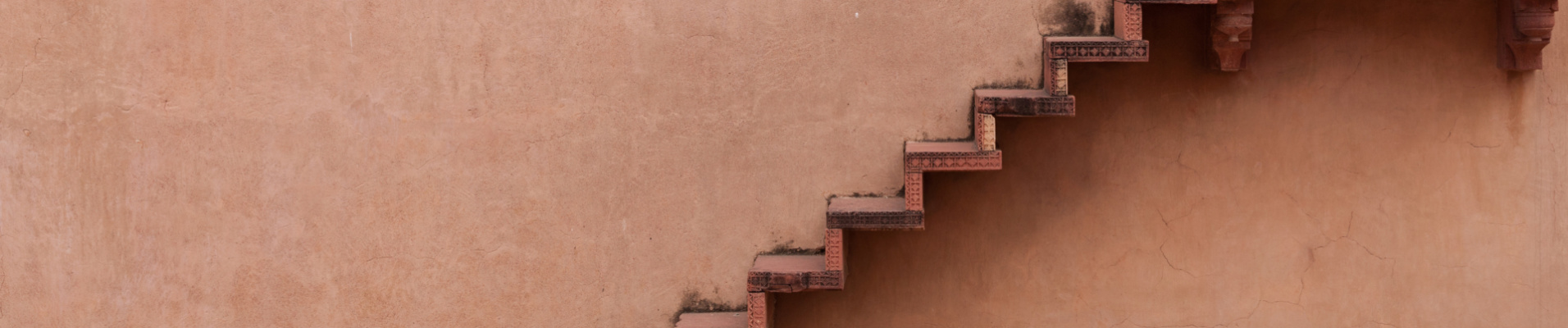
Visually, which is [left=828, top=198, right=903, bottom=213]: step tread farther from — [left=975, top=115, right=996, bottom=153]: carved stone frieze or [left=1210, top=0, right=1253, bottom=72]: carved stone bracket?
[left=1210, top=0, right=1253, bottom=72]: carved stone bracket

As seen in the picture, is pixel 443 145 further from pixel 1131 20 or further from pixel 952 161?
pixel 1131 20

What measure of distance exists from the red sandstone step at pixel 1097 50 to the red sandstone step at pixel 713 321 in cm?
142

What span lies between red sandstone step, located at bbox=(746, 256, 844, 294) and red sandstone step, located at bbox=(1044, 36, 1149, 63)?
102 cm

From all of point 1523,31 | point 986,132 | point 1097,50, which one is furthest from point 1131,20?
point 1523,31

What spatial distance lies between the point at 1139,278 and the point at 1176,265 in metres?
0.15

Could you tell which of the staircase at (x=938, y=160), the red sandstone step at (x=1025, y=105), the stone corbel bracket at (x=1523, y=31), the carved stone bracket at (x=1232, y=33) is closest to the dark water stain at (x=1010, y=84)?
the staircase at (x=938, y=160)

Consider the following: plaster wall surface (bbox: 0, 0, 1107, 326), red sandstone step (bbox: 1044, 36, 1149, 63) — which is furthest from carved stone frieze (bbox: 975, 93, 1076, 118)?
plaster wall surface (bbox: 0, 0, 1107, 326)

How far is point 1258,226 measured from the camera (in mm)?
4508

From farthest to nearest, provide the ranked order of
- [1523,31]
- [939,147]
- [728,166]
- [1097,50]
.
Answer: [1523,31] → [728,166] → [939,147] → [1097,50]

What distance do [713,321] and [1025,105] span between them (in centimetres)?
134

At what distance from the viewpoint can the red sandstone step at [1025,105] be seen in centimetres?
371

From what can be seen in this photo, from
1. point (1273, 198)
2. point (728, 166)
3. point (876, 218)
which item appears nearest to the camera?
point (876, 218)

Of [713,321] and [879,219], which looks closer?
[879,219]

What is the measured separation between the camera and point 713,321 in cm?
413
